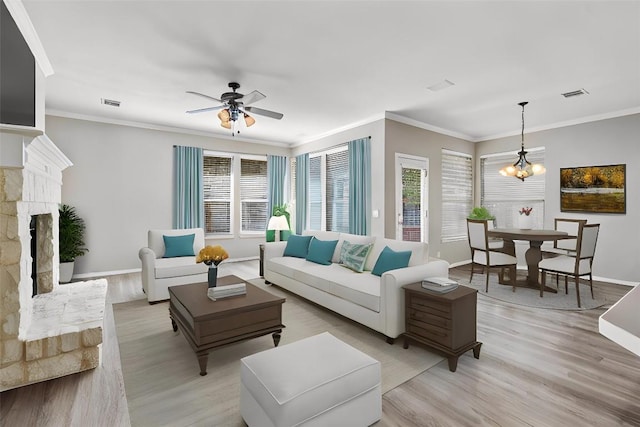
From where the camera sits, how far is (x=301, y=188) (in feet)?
23.1

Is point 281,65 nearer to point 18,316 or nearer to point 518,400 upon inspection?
point 18,316

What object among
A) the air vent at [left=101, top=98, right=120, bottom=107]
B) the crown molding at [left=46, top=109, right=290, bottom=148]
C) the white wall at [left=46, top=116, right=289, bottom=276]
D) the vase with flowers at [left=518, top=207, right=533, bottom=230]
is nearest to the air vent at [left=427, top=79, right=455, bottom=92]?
the vase with flowers at [left=518, top=207, right=533, bottom=230]

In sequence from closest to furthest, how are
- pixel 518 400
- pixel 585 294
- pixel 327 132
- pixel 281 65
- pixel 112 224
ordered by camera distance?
1. pixel 518 400
2. pixel 281 65
3. pixel 585 294
4. pixel 112 224
5. pixel 327 132

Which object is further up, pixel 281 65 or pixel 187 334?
pixel 281 65

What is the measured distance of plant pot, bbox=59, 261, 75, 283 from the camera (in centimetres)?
475

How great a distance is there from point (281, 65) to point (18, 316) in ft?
10.2

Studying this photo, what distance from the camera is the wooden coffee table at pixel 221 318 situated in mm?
2383

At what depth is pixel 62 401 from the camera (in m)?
2.07

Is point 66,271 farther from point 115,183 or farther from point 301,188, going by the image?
point 301,188

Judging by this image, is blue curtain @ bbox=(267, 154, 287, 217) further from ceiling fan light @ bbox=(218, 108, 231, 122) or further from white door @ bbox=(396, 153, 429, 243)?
ceiling fan light @ bbox=(218, 108, 231, 122)

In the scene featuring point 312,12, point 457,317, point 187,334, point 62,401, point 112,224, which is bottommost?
point 62,401

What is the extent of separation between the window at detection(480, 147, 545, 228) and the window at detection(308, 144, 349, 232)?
3059mm

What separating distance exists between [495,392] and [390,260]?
1482mm

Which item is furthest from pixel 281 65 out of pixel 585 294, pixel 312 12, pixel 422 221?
pixel 585 294
